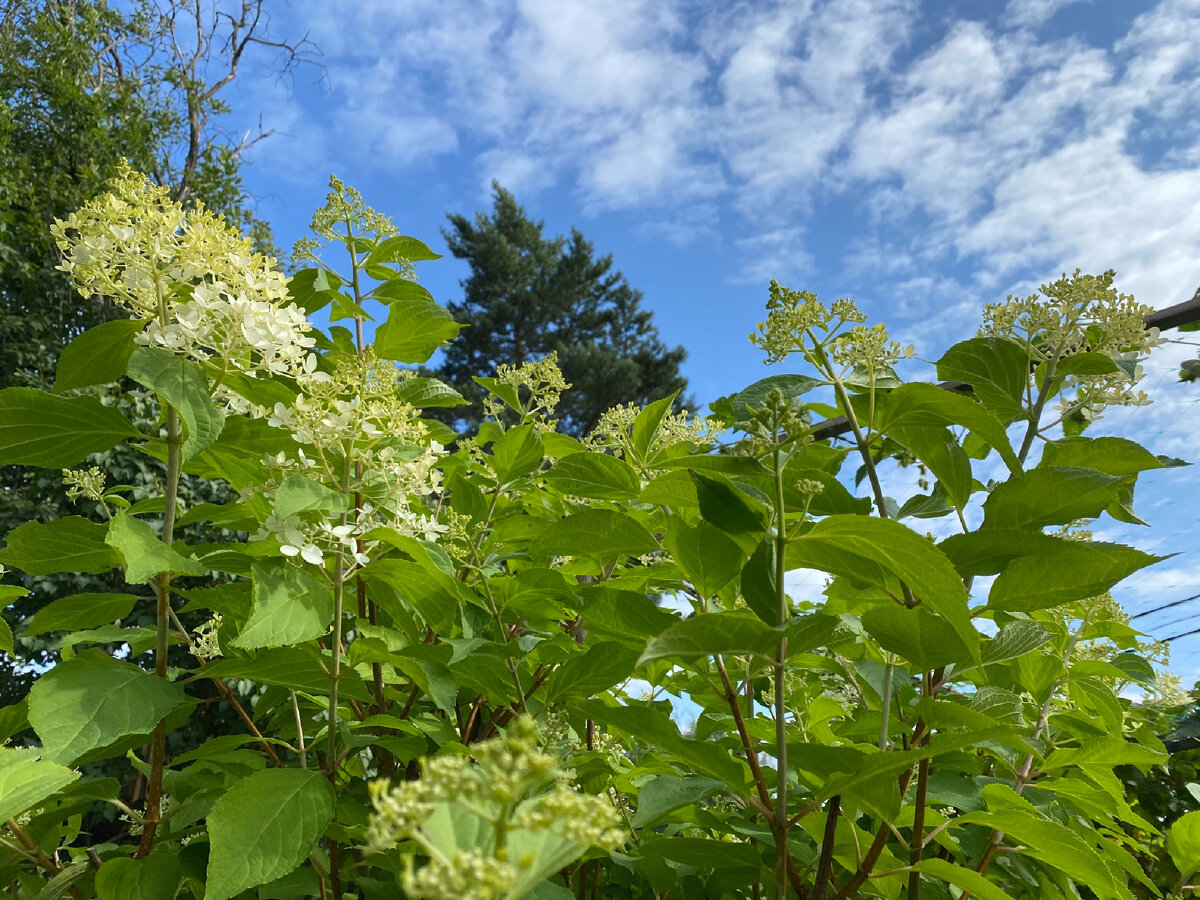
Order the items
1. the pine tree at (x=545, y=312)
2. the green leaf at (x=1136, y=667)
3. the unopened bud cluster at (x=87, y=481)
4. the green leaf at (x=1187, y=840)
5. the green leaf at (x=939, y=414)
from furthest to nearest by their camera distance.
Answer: the pine tree at (x=545, y=312)
the unopened bud cluster at (x=87, y=481)
the green leaf at (x=1136, y=667)
the green leaf at (x=1187, y=840)
the green leaf at (x=939, y=414)

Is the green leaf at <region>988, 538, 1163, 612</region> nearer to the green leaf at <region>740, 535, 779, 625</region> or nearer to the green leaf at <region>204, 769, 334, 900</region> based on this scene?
the green leaf at <region>740, 535, 779, 625</region>

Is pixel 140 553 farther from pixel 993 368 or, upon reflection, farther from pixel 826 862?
pixel 993 368

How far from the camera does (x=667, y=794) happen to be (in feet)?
3.66

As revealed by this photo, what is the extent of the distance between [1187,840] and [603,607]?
5.26ft

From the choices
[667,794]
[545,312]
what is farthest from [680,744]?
[545,312]

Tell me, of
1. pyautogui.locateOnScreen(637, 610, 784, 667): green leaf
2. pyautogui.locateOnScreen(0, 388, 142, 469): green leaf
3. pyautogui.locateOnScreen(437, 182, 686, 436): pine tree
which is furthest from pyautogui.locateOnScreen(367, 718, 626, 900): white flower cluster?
pyautogui.locateOnScreen(437, 182, 686, 436): pine tree

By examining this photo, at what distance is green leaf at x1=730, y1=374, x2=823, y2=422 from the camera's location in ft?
4.07

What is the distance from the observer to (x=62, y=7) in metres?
18.2

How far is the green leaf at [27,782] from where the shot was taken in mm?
892

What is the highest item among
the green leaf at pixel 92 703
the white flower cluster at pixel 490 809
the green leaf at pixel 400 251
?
the green leaf at pixel 400 251

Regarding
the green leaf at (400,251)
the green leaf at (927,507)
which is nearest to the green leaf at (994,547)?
the green leaf at (927,507)

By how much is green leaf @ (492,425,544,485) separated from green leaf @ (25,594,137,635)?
2.89 feet

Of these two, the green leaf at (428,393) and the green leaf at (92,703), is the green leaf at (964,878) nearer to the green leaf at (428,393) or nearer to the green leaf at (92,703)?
the green leaf at (92,703)

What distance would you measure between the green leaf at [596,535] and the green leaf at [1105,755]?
92 cm
